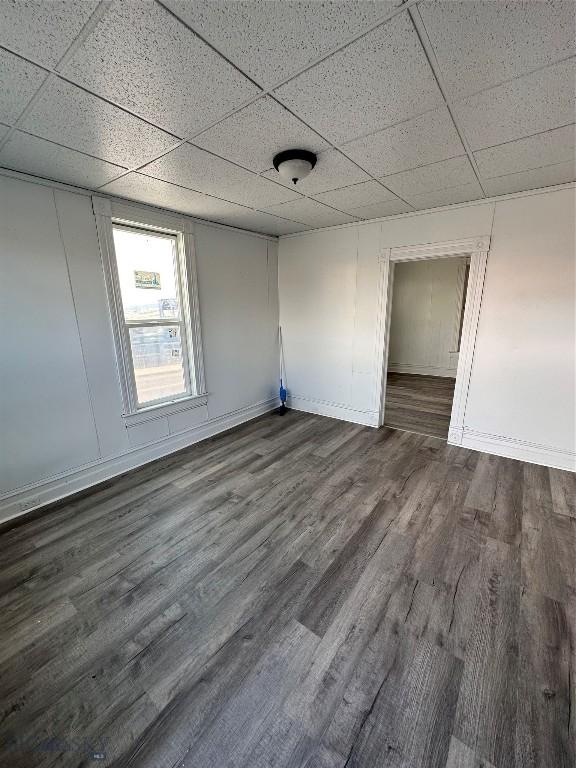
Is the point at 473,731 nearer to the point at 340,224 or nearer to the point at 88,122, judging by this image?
the point at 88,122

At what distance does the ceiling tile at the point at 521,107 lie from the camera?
52.8 inches

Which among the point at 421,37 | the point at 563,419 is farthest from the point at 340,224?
the point at 563,419

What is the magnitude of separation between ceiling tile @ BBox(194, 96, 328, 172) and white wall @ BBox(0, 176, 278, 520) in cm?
143

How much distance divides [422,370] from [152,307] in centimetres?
571

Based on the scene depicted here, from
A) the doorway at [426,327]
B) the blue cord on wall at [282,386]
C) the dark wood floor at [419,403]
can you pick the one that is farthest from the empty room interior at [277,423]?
the doorway at [426,327]

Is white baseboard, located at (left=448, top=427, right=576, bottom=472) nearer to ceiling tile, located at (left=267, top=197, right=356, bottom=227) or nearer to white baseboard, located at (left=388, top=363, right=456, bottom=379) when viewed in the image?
ceiling tile, located at (left=267, top=197, right=356, bottom=227)

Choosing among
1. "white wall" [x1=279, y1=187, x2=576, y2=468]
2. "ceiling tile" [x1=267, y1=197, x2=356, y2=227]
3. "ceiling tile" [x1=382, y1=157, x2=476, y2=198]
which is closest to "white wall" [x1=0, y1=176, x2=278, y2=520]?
"ceiling tile" [x1=267, y1=197, x2=356, y2=227]

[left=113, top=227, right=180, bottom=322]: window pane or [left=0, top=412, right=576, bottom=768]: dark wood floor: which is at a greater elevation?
[left=113, top=227, right=180, bottom=322]: window pane

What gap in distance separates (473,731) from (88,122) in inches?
127

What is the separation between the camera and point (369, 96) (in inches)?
56.1

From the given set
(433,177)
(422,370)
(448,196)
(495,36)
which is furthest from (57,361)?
(422,370)

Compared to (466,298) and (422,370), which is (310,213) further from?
(422,370)

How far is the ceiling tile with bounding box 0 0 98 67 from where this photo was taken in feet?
3.19

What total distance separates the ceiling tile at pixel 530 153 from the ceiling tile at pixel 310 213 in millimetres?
1403
